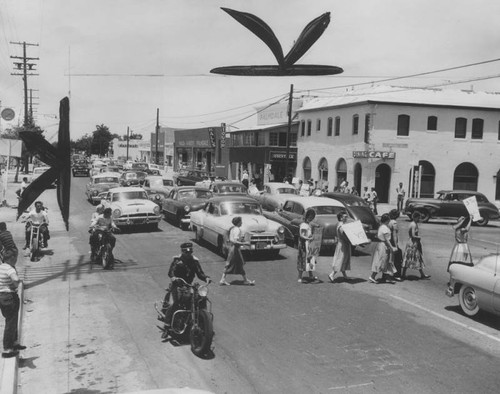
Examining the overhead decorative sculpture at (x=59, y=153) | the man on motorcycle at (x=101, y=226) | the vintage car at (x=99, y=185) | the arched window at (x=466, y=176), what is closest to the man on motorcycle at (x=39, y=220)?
the man on motorcycle at (x=101, y=226)

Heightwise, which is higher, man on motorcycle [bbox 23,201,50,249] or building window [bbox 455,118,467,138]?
building window [bbox 455,118,467,138]

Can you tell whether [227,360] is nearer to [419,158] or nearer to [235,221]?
[235,221]

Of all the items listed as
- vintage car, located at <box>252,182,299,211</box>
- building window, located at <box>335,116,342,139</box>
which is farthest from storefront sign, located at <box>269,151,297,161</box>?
vintage car, located at <box>252,182,299,211</box>

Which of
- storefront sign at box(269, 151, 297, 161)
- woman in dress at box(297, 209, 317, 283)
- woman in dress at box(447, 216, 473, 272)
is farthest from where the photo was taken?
storefront sign at box(269, 151, 297, 161)

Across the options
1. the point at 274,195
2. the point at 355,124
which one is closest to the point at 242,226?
the point at 274,195

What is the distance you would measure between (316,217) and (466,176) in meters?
23.1

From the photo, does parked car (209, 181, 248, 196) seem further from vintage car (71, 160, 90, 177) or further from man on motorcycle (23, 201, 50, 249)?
vintage car (71, 160, 90, 177)

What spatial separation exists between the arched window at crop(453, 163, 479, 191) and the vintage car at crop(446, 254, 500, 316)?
89.3 ft

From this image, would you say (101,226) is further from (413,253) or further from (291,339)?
(413,253)

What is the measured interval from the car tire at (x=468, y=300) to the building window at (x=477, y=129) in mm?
28154

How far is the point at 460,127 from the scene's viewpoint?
34.4 m

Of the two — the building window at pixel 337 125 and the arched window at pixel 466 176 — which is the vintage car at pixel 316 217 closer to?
the arched window at pixel 466 176

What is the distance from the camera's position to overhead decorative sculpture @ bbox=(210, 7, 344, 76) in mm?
4574

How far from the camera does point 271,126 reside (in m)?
46.0
